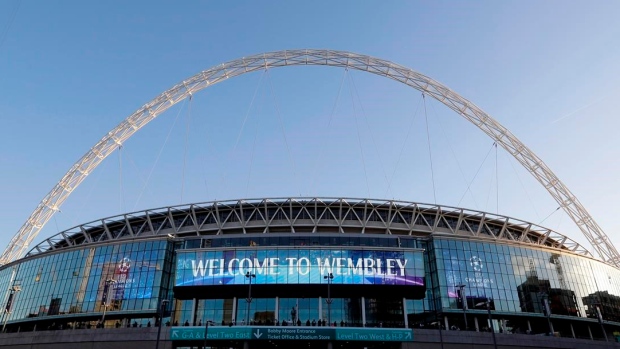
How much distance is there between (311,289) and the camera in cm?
5947

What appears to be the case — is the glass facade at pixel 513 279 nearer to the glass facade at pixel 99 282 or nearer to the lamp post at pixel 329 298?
the lamp post at pixel 329 298

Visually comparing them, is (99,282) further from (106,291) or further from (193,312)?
(193,312)

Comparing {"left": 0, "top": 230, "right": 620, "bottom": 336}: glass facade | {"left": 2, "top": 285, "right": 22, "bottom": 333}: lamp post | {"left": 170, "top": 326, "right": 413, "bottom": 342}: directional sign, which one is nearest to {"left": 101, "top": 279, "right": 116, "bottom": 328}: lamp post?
{"left": 0, "top": 230, "right": 620, "bottom": 336}: glass facade

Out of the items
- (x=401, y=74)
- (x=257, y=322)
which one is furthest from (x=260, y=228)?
(x=401, y=74)

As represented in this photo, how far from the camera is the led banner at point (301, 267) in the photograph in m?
59.8

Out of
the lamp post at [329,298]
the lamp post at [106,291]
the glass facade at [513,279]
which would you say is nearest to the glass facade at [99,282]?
the lamp post at [106,291]

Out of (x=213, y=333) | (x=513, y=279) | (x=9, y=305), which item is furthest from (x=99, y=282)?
(x=513, y=279)

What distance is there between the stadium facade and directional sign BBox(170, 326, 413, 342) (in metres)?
0.12

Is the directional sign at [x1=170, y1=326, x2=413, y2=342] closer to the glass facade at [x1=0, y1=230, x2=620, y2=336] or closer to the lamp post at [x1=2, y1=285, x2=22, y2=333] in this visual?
the glass facade at [x1=0, y1=230, x2=620, y2=336]

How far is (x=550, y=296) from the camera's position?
65562 millimetres

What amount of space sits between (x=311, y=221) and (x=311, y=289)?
58.3ft

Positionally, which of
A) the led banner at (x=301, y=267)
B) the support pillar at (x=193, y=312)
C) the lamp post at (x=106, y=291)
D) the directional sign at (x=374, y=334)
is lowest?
the directional sign at (x=374, y=334)

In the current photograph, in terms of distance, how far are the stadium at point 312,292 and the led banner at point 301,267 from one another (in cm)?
14

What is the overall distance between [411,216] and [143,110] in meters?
54.5
